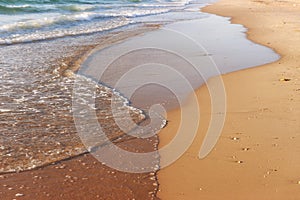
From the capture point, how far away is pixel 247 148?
4215mm

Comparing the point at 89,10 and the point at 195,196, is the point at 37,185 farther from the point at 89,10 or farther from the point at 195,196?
the point at 89,10

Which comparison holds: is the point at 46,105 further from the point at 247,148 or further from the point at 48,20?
the point at 48,20

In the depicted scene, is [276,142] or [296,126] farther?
[296,126]

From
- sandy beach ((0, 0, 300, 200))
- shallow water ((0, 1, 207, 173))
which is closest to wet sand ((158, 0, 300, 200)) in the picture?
sandy beach ((0, 0, 300, 200))

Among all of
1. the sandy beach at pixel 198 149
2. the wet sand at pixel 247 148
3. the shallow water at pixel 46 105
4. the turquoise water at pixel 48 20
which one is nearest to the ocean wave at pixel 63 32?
the turquoise water at pixel 48 20

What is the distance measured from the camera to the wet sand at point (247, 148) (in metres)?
3.45

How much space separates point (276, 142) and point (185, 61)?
4200mm

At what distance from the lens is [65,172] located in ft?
12.1

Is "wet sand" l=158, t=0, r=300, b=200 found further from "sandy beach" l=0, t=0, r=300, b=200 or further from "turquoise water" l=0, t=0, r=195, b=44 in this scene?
"turquoise water" l=0, t=0, r=195, b=44

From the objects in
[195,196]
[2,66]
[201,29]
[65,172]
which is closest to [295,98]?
[195,196]

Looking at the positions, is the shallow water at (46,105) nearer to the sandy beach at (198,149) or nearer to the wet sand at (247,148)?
the sandy beach at (198,149)

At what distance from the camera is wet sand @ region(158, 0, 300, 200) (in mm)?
3451

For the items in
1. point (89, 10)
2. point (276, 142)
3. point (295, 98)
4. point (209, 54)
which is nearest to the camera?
point (276, 142)

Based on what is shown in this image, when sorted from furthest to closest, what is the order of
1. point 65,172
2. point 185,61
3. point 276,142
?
point 185,61 < point 276,142 < point 65,172
